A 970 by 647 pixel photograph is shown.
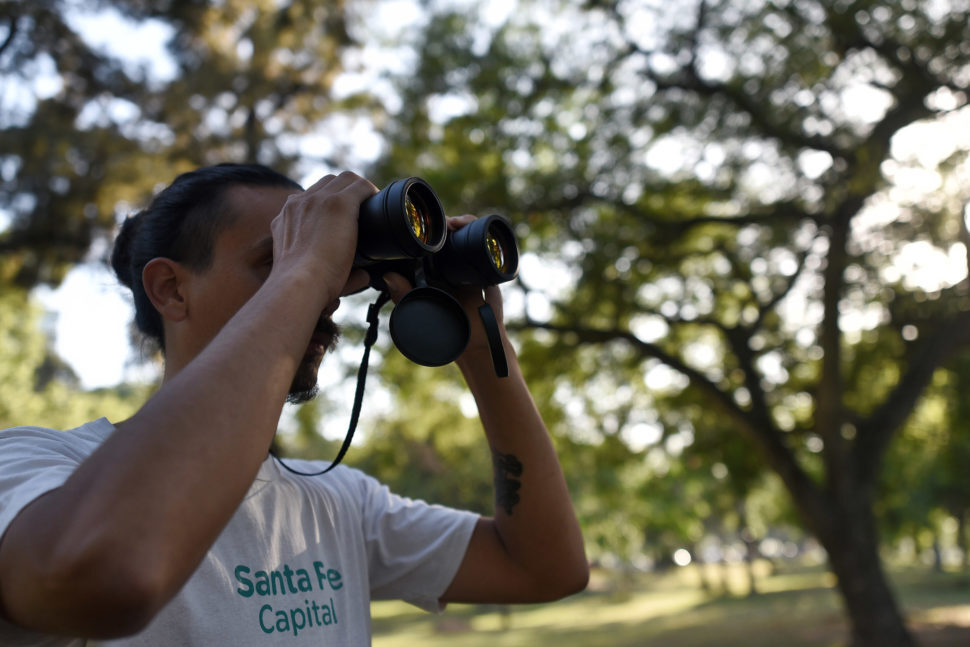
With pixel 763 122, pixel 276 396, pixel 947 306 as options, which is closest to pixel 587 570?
pixel 276 396

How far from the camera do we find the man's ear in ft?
4.42

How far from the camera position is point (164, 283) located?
136 cm

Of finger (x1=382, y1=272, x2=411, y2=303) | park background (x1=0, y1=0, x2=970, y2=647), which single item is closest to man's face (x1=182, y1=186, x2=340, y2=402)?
finger (x1=382, y1=272, x2=411, y2=303)

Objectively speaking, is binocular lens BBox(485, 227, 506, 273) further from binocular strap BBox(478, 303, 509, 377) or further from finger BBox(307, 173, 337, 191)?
finger BBox(307, 173, 337, 191)

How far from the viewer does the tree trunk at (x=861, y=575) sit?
7.89 meters

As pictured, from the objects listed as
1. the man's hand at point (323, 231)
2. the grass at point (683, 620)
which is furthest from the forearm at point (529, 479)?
the grass at point (683, 620)

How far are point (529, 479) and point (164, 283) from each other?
79cm

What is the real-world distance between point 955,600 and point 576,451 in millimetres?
13457

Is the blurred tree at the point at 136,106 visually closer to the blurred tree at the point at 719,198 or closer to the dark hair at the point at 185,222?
the blurred tree at the point at 719,198

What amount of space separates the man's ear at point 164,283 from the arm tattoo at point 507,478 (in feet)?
2.28

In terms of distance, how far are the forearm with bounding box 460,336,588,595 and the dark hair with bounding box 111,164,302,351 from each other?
0.54 meters

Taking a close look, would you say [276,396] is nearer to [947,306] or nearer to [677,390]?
[947,306]

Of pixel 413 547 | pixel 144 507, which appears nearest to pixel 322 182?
pixel 144 507

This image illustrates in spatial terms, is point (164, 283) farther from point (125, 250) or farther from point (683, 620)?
point (683, 620)
